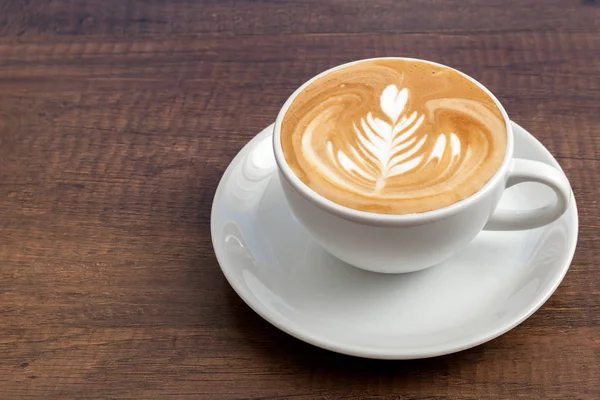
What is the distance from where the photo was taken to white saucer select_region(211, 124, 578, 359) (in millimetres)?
716

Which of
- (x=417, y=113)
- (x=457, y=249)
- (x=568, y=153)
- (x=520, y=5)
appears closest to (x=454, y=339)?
(x=457, y=249)

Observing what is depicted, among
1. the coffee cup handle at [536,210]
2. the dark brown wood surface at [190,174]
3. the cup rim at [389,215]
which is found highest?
the cup rim at [389,215]

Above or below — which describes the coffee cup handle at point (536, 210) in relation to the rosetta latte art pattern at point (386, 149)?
below

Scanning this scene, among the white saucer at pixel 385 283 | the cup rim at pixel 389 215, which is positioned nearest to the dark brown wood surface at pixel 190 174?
the white saucer at pixel 385 283

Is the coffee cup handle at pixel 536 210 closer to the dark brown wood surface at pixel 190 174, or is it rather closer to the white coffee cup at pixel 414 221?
the white coffee cup at pixel 414 221

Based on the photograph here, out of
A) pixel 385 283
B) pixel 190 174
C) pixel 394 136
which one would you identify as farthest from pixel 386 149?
pixel 190 174

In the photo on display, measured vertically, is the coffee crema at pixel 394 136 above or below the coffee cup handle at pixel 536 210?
above

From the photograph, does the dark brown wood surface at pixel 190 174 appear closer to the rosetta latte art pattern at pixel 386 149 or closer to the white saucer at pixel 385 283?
the white saucer at pixel 385 283

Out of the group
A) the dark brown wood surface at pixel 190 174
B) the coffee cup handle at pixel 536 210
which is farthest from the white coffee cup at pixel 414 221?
the dark brown wood surface at pixel 190 174

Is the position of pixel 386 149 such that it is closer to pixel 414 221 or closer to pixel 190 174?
pixel 414 221

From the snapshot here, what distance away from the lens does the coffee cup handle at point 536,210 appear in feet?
2.39

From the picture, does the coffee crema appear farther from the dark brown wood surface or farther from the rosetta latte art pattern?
the dark brown wood surface

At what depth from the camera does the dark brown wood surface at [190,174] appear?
746mm

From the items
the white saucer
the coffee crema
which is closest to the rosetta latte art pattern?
the coffee crema
